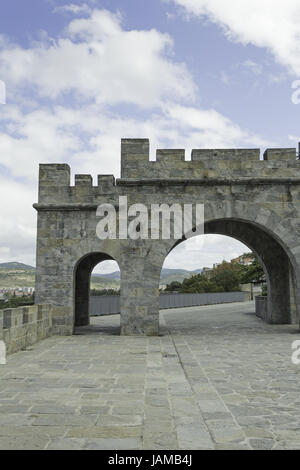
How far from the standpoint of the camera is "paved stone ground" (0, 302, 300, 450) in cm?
338

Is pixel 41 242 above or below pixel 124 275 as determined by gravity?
above

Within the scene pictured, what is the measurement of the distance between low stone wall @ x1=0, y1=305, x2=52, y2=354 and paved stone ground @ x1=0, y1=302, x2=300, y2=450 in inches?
12.3

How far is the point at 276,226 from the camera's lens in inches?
407

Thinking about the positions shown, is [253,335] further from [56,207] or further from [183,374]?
[56,207]

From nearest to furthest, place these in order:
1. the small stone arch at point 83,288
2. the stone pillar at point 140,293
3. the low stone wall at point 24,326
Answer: the low stone wall at point 24,326, the stone pillar at point 140,293, the small stone arch at point 83,288

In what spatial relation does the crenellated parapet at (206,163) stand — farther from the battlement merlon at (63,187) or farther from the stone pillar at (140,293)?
the stone pillar at (140,293)

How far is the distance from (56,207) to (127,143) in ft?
9.12

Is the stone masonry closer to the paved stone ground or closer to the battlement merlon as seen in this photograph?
the battlement merlon

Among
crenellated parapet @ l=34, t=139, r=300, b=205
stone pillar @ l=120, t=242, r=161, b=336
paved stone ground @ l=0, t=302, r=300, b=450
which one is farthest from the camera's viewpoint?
crenellated parapet @ l=34, t=139, r=300, b=205

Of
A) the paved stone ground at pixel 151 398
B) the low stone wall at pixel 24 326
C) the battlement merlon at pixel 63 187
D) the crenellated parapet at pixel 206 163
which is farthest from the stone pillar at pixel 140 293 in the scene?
the battlement merlon at pixel 63 187

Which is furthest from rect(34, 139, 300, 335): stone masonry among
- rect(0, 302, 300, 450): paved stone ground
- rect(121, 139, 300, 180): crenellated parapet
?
rect(0, 302, 300, 450): paved stone ground

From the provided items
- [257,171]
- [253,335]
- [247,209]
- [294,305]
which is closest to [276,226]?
[247,209]

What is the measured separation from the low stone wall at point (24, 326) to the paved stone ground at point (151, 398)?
313 mm

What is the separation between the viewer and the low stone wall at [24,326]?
7469 millimetres
